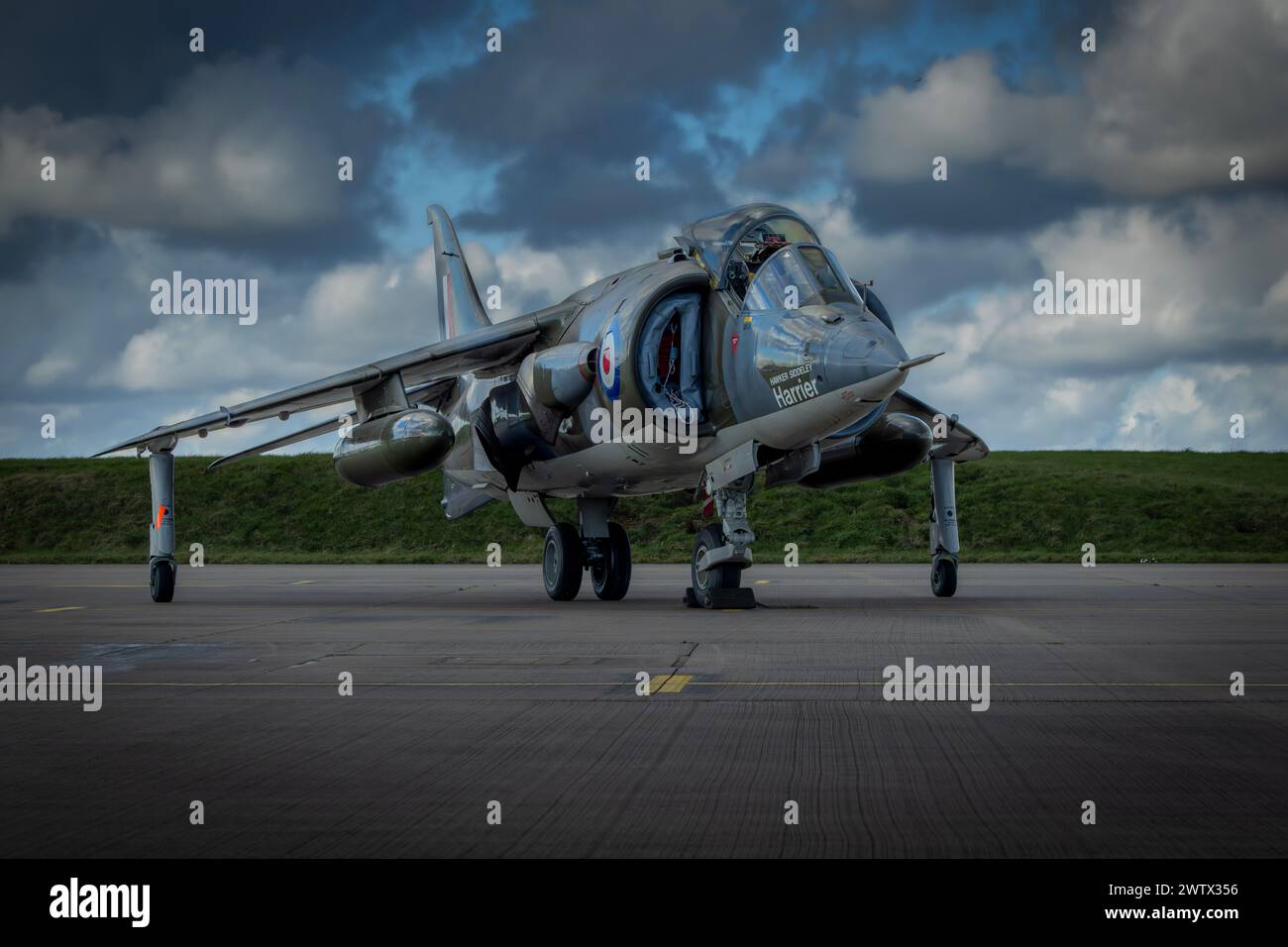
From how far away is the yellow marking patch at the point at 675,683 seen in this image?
9.34 metres

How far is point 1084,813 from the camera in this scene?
5.29 metres

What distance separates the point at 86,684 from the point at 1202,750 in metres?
7.78

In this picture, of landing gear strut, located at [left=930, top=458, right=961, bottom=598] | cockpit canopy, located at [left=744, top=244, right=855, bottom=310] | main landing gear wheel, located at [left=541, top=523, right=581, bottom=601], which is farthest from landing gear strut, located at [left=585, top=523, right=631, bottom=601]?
cockpit canopy, located at [left=744, top=244, right=855, bottom=310]

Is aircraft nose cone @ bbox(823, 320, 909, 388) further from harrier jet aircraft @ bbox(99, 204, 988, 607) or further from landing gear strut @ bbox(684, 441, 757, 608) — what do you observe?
landing gear strut @ bbox(684, 441, 757, 608)

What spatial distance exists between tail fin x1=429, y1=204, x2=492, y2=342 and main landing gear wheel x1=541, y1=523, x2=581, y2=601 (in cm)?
611

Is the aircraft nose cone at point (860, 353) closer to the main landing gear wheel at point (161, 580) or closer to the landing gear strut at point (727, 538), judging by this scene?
the landing gear strut at point (727, 538)

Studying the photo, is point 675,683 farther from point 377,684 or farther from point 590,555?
point 590,555

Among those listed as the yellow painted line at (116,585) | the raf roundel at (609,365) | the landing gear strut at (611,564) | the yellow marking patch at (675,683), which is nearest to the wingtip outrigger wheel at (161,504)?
the yellow painted line at (116,585)

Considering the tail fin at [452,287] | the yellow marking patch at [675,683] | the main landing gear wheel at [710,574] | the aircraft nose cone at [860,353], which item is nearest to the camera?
the yellow marking patch at [675,683]

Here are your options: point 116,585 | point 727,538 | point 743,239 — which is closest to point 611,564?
point 727,538

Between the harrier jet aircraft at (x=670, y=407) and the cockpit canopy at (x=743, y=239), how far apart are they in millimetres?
25

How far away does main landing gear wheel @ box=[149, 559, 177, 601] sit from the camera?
2134 cm
